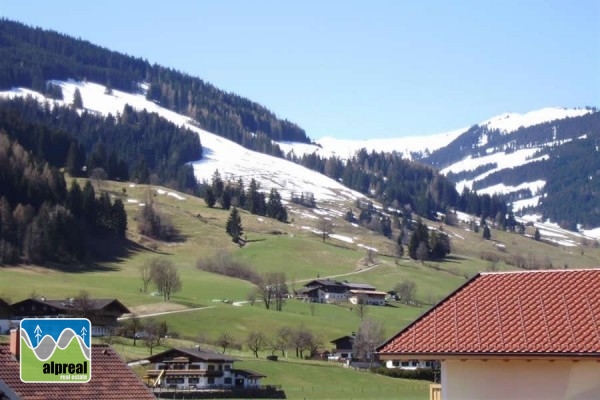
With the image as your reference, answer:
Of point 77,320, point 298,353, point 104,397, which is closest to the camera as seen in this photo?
point 77,320

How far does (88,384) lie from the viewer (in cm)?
3859

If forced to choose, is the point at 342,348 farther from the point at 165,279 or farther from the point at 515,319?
the point at 515,319

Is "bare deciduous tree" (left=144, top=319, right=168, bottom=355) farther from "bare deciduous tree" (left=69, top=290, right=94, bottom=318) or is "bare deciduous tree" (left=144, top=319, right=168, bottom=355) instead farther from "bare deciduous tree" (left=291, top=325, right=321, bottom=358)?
"bare deciduous tree" (left=291, top=325, right=321, bottom=358)

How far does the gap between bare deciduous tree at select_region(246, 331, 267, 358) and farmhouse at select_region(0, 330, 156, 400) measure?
229ft

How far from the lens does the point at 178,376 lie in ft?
298

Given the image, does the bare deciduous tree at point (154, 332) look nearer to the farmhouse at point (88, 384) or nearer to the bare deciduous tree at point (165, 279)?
the bare deciduous tree at point (165, 279)

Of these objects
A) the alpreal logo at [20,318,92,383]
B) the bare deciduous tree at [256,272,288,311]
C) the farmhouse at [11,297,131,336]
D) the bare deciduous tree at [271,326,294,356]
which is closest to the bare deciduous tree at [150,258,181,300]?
the bare deciduous tree at [256,272,288,311]

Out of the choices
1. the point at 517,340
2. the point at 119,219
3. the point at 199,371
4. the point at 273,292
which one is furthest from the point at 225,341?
the point at 517,340

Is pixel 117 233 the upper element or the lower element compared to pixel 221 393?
upper

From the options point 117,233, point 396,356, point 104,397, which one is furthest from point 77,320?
point 117,233

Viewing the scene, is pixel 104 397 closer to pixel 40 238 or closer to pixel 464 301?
pixel 464 301

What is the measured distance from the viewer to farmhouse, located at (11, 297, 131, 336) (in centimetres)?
11244

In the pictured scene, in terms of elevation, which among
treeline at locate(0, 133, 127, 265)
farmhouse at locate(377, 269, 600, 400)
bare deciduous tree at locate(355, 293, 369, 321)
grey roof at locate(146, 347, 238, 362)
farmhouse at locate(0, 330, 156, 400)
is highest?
treeline at locate(0, 133, 127, 265)

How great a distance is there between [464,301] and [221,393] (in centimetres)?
6669
